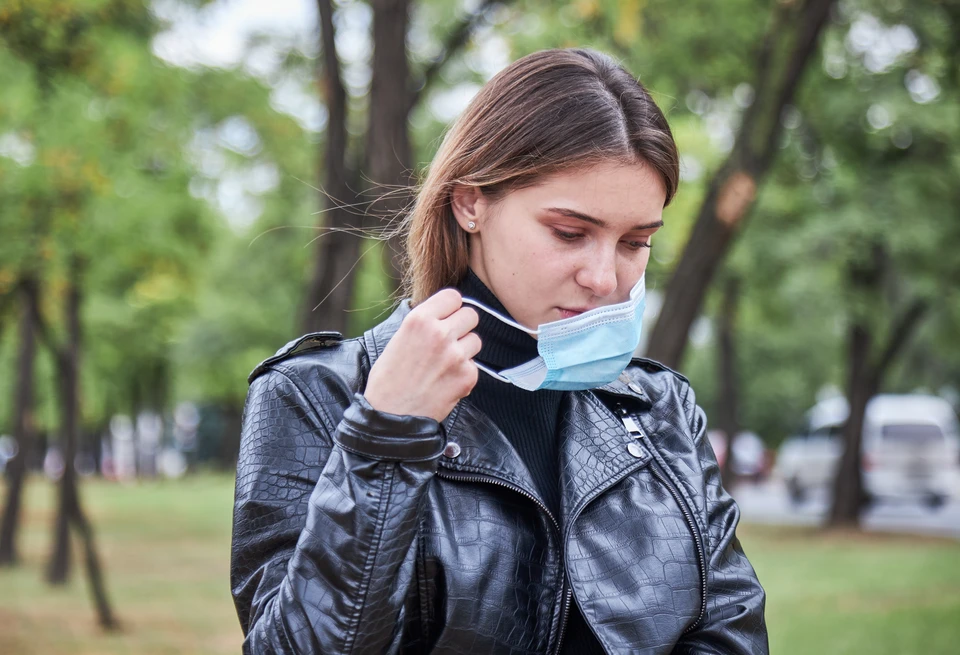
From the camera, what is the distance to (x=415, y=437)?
161 cm

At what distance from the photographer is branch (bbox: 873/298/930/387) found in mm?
17938

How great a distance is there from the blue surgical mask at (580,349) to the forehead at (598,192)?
0.56ft

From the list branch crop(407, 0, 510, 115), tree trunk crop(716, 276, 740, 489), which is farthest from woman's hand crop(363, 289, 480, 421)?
tree trunk crop(716, 276, 740, 489)

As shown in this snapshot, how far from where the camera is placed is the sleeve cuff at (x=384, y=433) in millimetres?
1594

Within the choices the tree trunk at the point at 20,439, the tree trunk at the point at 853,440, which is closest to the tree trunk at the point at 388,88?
the tree trunk at the point at 20,439

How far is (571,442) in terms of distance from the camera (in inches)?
79.0

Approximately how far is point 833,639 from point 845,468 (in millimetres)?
10852

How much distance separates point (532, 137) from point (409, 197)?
45.0 inches

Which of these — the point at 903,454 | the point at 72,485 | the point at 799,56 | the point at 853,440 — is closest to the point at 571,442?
the point at 799,56

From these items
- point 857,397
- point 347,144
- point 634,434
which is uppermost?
point 347,144

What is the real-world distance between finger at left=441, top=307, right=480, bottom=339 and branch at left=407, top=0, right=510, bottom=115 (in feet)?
19.7

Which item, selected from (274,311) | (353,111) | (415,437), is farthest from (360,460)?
(274,311)

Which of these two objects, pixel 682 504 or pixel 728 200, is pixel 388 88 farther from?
pixel 682 504

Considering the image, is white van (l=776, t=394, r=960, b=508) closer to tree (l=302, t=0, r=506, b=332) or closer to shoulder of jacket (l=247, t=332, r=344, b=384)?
tree (l=302, t=0, r=506, b=332)
